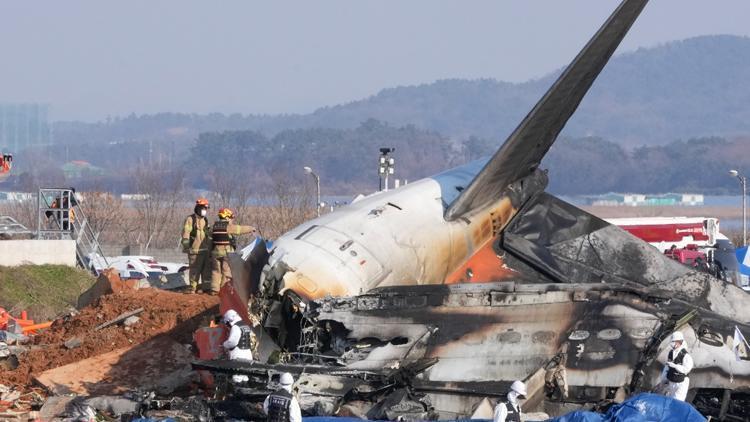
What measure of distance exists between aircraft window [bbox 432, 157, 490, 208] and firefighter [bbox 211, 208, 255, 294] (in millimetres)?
3879

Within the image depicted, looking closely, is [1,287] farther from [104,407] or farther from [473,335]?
[473,335]

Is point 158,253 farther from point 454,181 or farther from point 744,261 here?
point 454,181

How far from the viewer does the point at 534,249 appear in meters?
22.8

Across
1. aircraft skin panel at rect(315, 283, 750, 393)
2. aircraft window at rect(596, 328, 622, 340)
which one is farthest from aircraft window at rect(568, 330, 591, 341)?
aircraft window at rect(596, 328, 622, 340)

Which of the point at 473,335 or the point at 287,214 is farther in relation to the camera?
the point at 287,214

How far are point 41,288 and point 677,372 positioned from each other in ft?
76.1

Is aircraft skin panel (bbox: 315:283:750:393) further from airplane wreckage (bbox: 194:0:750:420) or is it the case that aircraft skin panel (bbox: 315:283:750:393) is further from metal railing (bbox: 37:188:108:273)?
metal railing (bbox: 37:188:108:273)

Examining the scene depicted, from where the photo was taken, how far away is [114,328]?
22.0 metres

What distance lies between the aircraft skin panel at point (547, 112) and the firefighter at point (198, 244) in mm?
5722

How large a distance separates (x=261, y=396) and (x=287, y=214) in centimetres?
6621

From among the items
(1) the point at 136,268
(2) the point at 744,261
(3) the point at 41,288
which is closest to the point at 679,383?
(2) the point at 744,261

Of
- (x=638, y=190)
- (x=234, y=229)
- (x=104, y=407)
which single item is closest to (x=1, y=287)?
(x=234, y=229)

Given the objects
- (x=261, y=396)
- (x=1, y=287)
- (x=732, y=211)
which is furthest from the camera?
(x=732, y=211)

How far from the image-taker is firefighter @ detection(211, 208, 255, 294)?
24.0 meters
